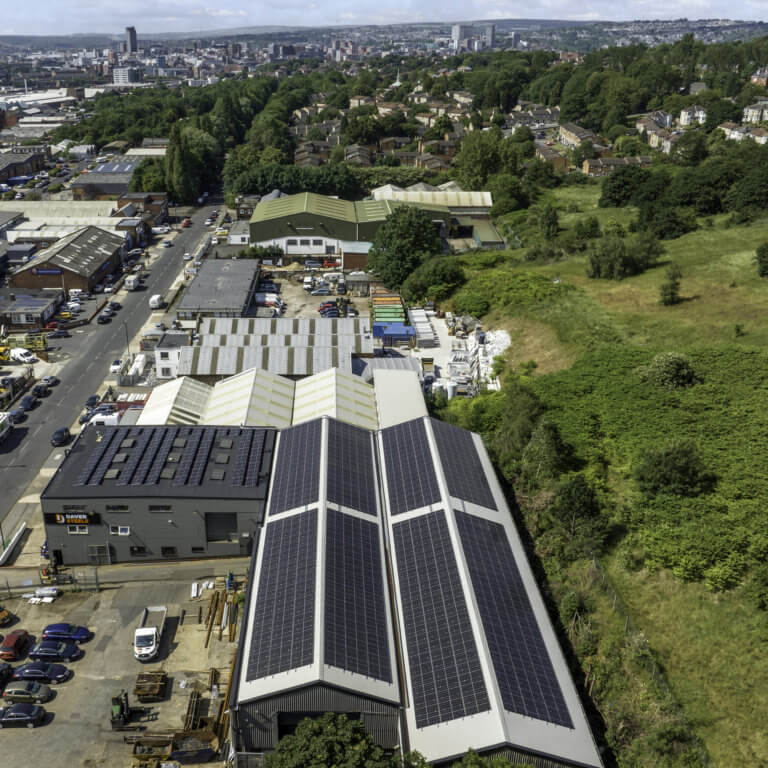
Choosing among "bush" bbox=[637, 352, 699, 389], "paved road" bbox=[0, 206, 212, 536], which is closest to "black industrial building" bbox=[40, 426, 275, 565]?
"paved road" bbox=[0, 206, 212, 536]

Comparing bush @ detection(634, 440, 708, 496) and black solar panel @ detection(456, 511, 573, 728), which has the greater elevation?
bush @ detection(634, 440, 708, 496)

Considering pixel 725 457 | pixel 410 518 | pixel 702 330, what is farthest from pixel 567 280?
pixel 410 518

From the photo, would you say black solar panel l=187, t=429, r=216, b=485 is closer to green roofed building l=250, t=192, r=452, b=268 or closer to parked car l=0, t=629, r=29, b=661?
parked car l=0, t=629, r=29, b=661

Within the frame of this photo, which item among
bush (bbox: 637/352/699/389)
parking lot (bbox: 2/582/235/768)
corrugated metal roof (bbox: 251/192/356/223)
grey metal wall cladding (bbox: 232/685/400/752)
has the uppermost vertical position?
corrugated metal roof (bbox: 251/192/356/223)

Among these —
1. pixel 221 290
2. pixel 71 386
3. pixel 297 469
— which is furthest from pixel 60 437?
pixel 221 290

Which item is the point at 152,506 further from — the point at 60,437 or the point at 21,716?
the point at 60,437

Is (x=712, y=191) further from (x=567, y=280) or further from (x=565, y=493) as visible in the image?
(x=565, y=493)
